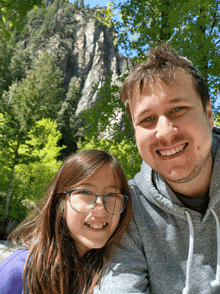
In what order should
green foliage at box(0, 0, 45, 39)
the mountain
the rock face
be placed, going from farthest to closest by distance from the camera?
the rock face
the mountain
green foliage at box(0, 0, 45, 39)

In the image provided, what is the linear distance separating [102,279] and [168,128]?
3.28ft

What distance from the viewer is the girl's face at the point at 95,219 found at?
1.59 meters

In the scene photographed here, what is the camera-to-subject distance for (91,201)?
1.62 m

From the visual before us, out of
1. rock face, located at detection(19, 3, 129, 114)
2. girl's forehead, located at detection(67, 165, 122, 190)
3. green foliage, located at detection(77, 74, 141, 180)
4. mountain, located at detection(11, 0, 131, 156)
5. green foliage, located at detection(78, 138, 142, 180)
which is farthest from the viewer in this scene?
rock face, located at detection(19, 3, 129, 114)

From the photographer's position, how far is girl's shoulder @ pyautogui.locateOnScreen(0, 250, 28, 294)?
1545 mm

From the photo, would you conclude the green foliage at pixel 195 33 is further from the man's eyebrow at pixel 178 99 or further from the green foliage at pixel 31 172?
the green foliage at pixel 31 172

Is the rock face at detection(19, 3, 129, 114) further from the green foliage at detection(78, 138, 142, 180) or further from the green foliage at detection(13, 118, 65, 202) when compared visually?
the green foliage at detection(78, 138, 142, 180)

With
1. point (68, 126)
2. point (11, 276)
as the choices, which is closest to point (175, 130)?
point (11, 276)

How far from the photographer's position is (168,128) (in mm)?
1451

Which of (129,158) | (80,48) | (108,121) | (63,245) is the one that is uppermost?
(80,48)

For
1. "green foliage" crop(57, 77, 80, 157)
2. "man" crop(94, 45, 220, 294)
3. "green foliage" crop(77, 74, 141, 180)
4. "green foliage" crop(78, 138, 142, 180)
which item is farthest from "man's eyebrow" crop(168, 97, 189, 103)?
"green foliage" crop(57, 77, 80, 157)

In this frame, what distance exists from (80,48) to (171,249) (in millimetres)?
61283

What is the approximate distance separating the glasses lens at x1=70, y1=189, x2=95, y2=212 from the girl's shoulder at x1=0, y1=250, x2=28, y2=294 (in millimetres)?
532

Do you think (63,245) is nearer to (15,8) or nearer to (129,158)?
A: (15,8)
